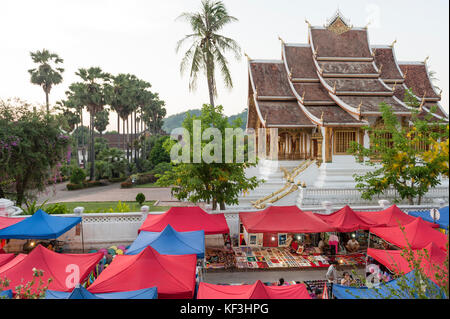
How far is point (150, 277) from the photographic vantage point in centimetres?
652

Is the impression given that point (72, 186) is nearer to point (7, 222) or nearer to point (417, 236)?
point (7, 222)

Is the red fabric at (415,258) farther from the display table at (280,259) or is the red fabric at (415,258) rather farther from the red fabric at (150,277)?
the red fabric at (150,277)

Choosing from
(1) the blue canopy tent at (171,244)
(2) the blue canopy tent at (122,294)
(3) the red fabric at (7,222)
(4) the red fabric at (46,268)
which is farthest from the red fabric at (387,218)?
(3) the red fabric at (7,222)

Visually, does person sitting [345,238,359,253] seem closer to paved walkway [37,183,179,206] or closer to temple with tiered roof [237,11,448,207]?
temple with tiered roof [237,11,448,207]

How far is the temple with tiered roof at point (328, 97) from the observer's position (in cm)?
2089

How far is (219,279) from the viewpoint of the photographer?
9.75 meters

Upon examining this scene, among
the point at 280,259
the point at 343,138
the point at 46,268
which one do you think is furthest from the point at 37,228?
the point at 343,138

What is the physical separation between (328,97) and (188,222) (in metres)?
17.1

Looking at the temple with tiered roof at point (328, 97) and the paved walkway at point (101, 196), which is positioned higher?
the temple with tiered roof at point (328, 97)

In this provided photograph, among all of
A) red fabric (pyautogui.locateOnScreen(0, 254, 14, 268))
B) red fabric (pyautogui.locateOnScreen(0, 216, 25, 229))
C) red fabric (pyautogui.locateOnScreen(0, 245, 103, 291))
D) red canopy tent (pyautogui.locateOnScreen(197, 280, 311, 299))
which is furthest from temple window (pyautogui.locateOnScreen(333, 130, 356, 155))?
red fabric (pyautogui.locateOnScreen(0, 254, 14, 268))

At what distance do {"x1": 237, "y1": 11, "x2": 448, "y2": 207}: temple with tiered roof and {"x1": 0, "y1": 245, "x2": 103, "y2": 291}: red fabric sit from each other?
41.8 ft

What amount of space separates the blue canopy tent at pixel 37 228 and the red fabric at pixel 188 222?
2.85 meters

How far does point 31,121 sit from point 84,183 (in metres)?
22.9
